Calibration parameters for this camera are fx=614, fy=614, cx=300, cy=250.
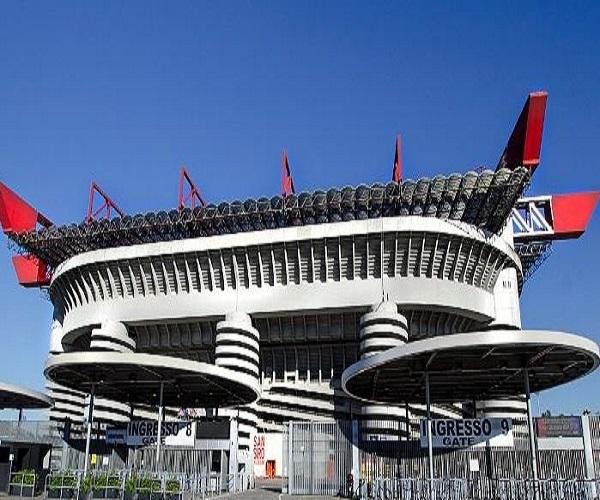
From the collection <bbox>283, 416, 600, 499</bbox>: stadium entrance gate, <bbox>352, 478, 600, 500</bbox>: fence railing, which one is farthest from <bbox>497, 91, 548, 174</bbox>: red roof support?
<bbox>352, 478, 600, 500</bbox>: fence railing

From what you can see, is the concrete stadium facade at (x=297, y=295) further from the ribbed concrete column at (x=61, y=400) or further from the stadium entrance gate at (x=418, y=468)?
the stadium entrance gate at (x=418, y=468)

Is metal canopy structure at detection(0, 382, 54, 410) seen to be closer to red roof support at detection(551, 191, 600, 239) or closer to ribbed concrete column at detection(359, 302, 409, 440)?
ribbed concrete column at detection(359, 302, 409, 440)

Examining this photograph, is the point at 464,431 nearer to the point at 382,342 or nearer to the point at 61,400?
the point at 382,342

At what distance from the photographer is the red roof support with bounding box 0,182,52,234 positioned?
224 ft

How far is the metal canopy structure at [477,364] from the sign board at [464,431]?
2.26 metres

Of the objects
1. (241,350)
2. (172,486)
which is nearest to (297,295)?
(241,350)

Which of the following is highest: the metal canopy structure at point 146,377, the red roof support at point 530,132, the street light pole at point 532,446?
the red roof support at point 530,132

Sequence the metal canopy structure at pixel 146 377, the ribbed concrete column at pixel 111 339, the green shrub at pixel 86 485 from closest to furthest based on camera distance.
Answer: the green shrub at pixel 86 485
the metal canopy structure at pixel 146 377
the ribbed concrete column at pixel 111 339

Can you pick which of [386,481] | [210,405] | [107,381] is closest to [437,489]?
[386,481]

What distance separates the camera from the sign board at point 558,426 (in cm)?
3894

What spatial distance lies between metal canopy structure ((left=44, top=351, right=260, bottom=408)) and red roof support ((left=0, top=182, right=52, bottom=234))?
119 ft

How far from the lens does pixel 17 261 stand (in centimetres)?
7950

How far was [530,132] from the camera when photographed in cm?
5388

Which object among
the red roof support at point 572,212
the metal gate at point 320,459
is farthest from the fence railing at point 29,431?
the red roof support at point 572,212
